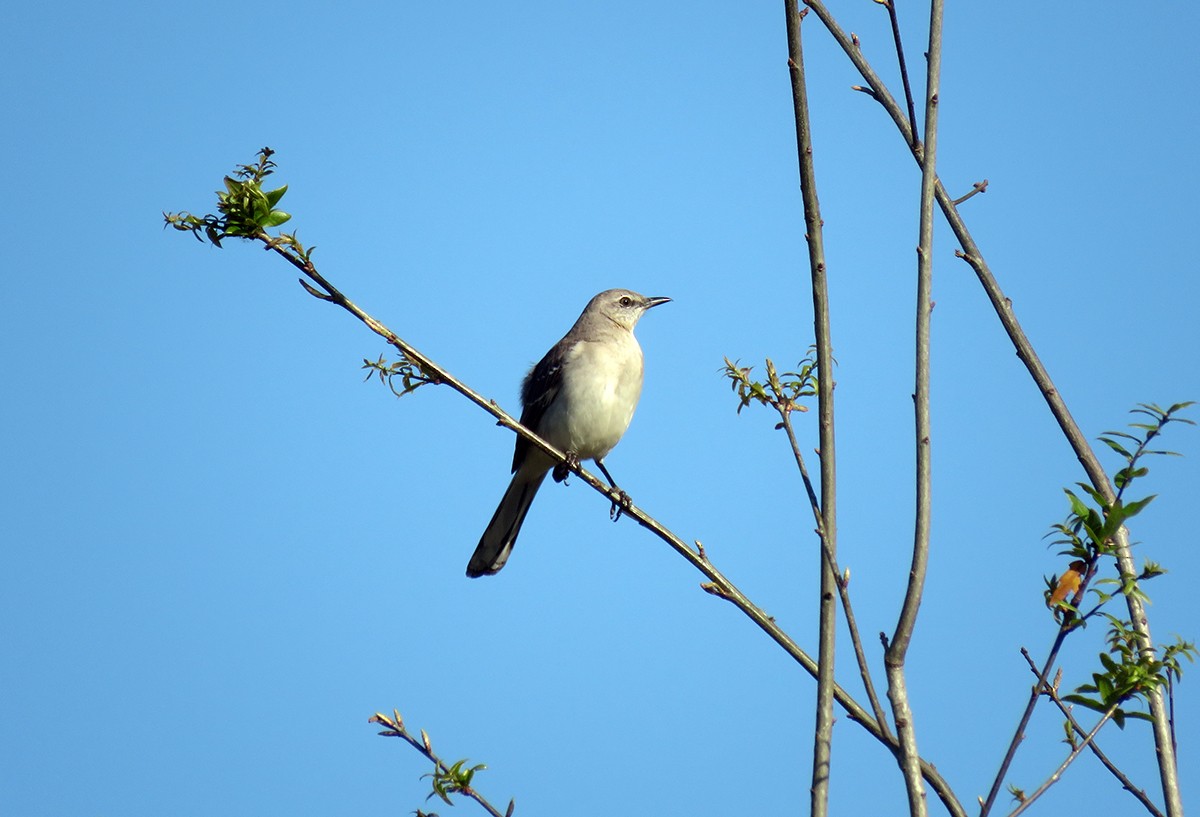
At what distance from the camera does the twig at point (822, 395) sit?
9.82ft

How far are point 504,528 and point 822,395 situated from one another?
6440mm

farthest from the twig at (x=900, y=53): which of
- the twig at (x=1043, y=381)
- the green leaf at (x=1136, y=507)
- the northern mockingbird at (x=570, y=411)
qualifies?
the northern mockingbird at (x=570, y=411)

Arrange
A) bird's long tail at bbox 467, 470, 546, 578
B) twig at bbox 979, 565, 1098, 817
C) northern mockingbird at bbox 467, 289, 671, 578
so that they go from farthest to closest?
1. bird's long tail at bbox 467, 470, 546, 578
2. northern mockingbird at bbox 467, 289, 671, 578
3. twig at bbox 979, 565, 1098, 817

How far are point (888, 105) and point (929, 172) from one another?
1071 millimetres

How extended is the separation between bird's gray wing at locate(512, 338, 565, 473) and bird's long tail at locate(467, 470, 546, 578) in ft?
0.59

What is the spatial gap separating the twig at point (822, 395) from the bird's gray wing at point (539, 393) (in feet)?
19.7

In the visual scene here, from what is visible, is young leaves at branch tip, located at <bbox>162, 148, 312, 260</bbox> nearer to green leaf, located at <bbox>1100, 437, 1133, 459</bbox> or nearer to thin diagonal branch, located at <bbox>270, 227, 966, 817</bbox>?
thin diagonal branch, located at <bbox>270, 227, 966, 817</bbox>

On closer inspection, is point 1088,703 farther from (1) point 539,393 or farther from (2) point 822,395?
(1) point 539,393

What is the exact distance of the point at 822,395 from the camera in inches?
127

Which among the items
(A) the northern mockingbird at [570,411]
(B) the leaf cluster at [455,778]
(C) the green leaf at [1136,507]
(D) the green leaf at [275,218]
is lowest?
(B) the leaf cluster at [455,778]

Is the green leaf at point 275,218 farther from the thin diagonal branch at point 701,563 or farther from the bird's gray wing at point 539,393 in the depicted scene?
the bird's gray wing at point 539,393

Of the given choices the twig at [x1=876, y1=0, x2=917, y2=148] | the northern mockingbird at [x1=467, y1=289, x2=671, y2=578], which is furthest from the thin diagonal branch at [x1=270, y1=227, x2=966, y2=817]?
the northern mockingbird at [x1=467, y1=289, x2=671, y2=578]

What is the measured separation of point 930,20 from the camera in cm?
370

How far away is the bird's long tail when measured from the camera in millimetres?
9219
